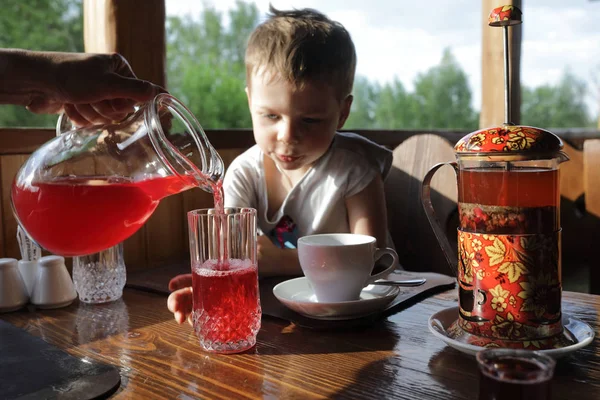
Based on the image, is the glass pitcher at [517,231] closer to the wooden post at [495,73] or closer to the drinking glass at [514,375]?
the drinking glass at [514,375]

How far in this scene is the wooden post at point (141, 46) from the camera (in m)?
1.57

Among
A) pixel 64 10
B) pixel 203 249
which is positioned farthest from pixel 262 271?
pixel 64 10

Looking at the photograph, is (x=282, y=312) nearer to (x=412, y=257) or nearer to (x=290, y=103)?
(x=290, y=103)

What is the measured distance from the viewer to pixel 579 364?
26.7 inches

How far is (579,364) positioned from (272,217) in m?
1.08

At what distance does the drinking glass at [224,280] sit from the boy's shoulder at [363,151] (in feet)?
2.92

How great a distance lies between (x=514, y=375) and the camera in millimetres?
490

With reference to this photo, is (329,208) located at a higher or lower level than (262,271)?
higher

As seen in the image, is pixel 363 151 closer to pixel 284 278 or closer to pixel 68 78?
pixel 284 278

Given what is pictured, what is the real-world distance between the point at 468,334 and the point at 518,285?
0.10m

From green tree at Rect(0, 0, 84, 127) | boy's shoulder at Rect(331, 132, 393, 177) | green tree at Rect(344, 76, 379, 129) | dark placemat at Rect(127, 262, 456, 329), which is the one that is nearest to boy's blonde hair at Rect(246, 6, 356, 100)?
boy's shoulder at Rect(331, 132, 393, 177)

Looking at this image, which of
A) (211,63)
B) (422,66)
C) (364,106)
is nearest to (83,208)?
(364,106)

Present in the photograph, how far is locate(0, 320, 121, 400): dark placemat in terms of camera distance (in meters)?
0.62

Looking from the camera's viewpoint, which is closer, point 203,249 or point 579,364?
point 579,364
